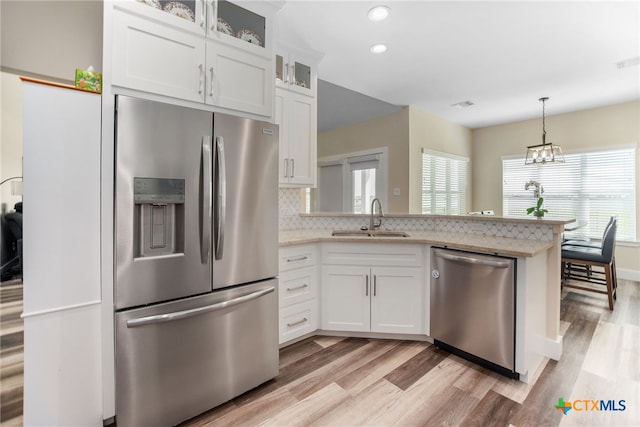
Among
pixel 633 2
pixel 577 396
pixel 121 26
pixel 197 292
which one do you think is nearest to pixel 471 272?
pixel 577 396

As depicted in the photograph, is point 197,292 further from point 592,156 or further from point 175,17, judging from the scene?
point 592,156

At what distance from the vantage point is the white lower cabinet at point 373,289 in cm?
240

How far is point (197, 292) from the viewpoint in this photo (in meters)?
1.57

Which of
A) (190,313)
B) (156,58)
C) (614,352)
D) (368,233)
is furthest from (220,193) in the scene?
(614,352)

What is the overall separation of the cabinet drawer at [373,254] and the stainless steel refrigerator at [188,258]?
759 mm

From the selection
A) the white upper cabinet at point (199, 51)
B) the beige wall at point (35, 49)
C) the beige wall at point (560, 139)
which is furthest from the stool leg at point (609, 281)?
the beige wall at point (35, 49)

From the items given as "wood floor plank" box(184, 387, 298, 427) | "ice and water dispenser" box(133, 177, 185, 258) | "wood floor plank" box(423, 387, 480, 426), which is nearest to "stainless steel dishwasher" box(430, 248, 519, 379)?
"wood floor plank" box(423, 387, 480, 426)

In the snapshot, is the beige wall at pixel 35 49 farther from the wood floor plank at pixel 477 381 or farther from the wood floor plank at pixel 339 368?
the wood floor plank at pixel 477 381

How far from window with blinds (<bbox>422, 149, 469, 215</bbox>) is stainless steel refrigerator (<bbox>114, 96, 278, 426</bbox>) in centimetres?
373

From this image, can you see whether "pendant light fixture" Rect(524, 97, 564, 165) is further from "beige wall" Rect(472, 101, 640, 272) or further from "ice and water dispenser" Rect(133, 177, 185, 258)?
"ice and water dispenser" Rect(133, 177, 185, 258)

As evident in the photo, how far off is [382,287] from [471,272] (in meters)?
0.69

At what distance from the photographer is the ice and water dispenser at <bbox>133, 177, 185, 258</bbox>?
1.42 meters

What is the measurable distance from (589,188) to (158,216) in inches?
241

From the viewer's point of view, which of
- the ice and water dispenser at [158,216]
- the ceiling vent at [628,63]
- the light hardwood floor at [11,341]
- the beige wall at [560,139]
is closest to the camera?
the light hardwood floor at [11,341]
